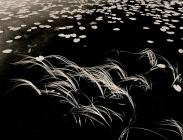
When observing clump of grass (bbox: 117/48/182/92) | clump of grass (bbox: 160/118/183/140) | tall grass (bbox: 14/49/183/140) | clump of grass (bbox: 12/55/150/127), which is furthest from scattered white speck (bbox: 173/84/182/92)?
clump of grass (bbox: 160/118/183/140)

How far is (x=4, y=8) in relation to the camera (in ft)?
22.2

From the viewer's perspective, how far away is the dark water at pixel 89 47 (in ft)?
8.66

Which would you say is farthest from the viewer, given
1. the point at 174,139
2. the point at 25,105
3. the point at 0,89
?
the point at 0,89

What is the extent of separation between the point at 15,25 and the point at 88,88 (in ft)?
10.1

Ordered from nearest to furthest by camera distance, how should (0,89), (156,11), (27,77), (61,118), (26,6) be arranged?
(61,118), (0,89), (27,77), (156,11), (26,6)

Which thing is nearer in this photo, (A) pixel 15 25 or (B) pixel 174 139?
(B) pixel 174 139

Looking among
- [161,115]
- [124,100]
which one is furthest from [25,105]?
[161,115]

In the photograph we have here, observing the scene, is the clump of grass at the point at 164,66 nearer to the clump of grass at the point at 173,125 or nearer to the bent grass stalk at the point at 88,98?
the bent grass stalk at the point at 88,98

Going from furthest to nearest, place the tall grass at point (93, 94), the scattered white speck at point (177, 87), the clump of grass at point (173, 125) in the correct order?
the scattered white speck at point (177, 87) < the tall grass at point (93, 94) < the clump of grass at point (173, 125)

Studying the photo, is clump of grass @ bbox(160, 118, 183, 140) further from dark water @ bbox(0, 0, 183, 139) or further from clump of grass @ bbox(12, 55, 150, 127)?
clump of grass @ bbox(12, 55, 150, 127)

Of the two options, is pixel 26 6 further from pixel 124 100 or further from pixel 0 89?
pixel 124 100

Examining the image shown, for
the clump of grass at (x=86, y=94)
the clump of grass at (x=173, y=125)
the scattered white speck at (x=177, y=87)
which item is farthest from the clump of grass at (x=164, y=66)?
the clump of grass at (x=173, y=125)

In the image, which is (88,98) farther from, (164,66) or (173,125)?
(164,66)

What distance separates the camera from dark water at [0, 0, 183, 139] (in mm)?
2641
